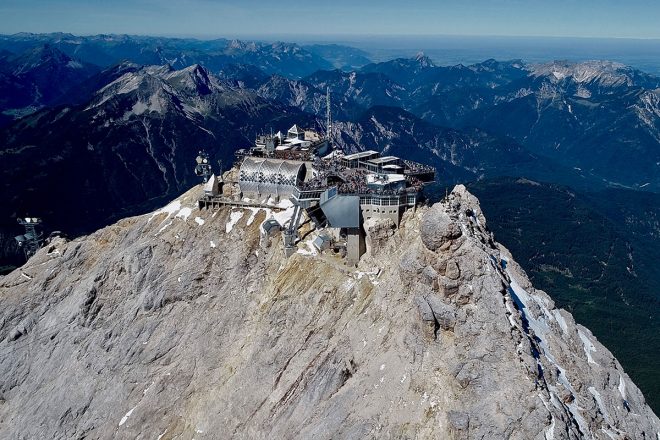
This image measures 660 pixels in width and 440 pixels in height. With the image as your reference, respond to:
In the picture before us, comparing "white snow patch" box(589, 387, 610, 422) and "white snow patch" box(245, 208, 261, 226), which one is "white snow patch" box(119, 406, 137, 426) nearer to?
"white snow patch" box(245, 208, 261, 226)

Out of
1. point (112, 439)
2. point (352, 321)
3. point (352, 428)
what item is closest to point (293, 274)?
point (352, 321)

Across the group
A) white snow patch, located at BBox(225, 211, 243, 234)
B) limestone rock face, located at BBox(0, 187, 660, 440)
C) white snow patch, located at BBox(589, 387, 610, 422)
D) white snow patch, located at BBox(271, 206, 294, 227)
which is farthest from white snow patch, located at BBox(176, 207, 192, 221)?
white snow patch, located at BBox(589, 387, 610, 422)

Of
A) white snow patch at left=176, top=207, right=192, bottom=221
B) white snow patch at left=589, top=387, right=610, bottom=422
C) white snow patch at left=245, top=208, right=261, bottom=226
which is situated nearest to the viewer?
white snow patch at left=589, top=387, right=610, bottom=422

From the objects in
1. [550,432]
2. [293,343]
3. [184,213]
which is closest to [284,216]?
[184,213]

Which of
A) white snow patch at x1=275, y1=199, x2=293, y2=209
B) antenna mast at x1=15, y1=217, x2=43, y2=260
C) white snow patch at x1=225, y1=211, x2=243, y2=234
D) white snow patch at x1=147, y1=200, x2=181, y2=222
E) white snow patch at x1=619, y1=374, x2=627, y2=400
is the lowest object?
antenna mast at x1=15, y1=217, x2=43, y2=260

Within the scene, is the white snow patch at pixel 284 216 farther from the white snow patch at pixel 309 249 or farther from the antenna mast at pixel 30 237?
the antenna mast at pixel 30 237

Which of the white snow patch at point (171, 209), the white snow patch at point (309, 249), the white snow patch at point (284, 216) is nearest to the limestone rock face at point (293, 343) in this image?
the white snow patch at point (171, 209)

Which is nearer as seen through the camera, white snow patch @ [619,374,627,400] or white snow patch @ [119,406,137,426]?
white snow patch @ [619,374,627,400]
